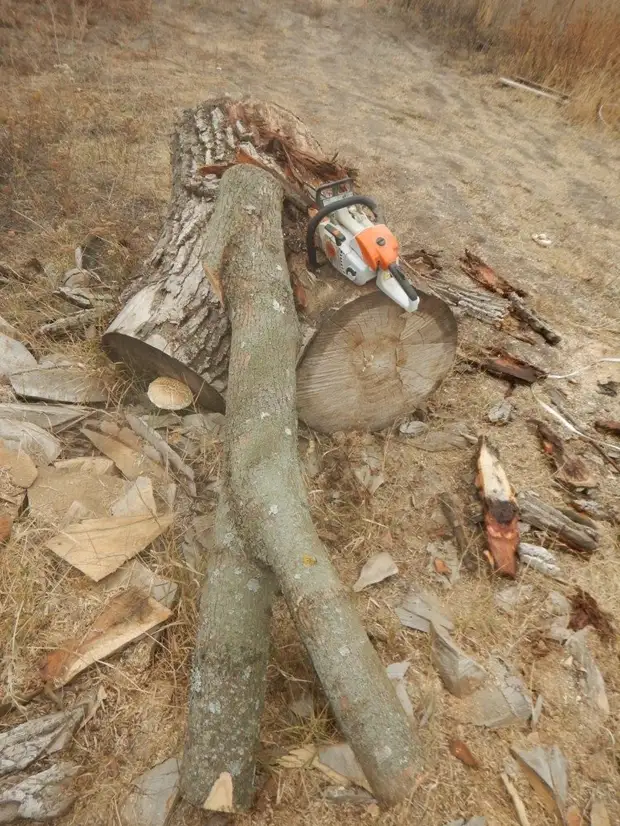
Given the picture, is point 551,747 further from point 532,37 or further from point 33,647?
point 532,37

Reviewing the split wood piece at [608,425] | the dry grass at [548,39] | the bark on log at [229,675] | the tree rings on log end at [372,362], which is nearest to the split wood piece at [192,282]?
the tree rings on log end at [372,362]

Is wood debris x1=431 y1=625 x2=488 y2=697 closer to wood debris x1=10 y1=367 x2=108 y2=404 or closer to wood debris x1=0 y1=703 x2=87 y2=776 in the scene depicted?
wood debris x1=0 y1=703 x2=87 y2=776

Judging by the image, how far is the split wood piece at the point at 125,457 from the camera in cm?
248

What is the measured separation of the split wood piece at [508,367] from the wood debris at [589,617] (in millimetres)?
1317

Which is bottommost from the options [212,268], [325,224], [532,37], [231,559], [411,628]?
[411,628]

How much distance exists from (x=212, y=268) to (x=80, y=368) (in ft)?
2.96

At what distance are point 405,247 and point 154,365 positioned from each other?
93.2 inches

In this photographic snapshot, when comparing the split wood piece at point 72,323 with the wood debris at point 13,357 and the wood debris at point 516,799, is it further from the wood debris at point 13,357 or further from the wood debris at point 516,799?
the wood debris at point 516,799

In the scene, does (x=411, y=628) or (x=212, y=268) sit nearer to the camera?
(x=411, y=628)

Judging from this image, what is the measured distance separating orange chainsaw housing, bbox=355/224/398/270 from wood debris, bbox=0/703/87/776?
1909mm

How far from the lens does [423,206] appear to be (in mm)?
4676

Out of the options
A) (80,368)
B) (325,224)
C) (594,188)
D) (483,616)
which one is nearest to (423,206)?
(594,188)

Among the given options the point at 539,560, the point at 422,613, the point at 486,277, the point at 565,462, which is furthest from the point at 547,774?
the point at 486,277

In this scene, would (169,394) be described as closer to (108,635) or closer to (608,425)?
(108,635)
